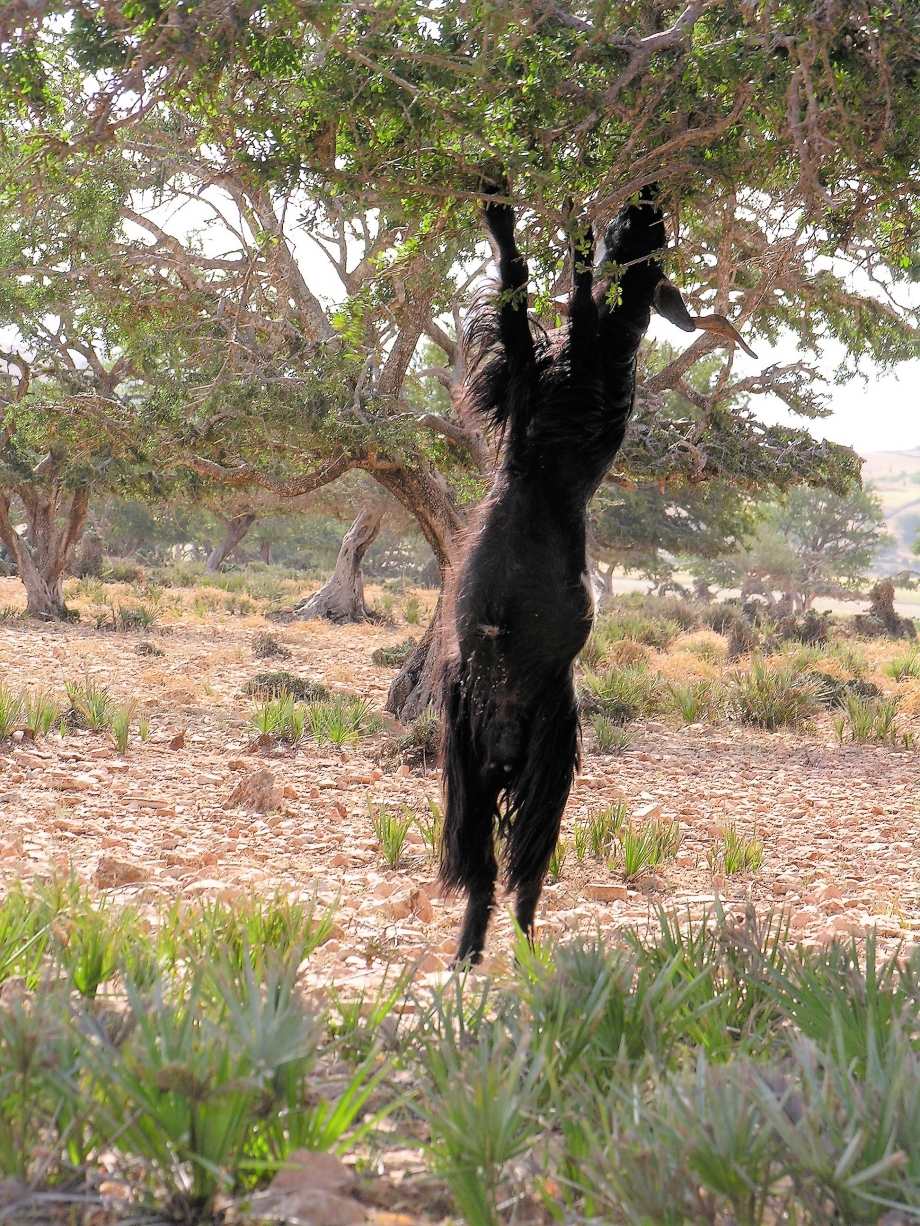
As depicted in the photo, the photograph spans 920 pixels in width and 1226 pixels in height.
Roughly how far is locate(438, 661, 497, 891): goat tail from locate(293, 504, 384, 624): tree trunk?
14.6 meters

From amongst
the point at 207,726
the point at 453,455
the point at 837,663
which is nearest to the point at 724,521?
the point at 837,663

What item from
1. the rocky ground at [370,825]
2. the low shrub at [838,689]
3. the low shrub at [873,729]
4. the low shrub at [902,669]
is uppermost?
the low shrub at [902,669]

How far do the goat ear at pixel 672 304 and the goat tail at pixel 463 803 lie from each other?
3.68 ft

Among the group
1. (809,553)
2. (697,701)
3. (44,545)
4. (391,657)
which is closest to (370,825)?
(697,701)

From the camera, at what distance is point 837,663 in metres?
13.4

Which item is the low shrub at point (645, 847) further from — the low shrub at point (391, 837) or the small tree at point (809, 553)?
the small tree at point (809, 553)

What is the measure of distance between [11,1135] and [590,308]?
2253mm

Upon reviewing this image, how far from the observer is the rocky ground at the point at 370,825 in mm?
3744

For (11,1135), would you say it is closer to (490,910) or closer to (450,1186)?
(450,1186)

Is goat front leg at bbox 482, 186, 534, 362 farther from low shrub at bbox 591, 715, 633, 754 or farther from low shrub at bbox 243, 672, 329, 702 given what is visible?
low shrub at bbox 243, 672, 329, 702

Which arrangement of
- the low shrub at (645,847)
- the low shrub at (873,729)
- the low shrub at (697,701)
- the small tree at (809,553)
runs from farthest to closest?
the small tree at (809,553)
the low shrub at (697,701)
the low shrub at (873,729)
the low shrub at (645,847)

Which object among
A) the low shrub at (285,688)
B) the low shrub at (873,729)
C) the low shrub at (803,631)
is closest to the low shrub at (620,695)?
the low shrub at (873,729)

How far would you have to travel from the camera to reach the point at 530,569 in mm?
2748

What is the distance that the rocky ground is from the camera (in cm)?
374
